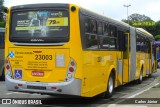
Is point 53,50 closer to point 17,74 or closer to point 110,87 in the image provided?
point 17,74

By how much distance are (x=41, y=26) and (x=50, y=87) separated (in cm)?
176

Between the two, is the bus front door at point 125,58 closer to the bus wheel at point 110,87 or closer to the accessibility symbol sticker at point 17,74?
the bus wheel at point 110,87

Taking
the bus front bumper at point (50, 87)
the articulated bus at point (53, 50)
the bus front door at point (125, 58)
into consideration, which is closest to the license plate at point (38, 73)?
the articulated bus at point (53, 50)

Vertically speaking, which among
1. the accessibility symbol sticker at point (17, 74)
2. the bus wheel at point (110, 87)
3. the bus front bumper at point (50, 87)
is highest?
the accessibility symbol sticker at point (17, 74)

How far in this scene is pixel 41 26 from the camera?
11.1 meters

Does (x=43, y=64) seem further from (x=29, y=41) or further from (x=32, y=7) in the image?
(x=32, y=7)

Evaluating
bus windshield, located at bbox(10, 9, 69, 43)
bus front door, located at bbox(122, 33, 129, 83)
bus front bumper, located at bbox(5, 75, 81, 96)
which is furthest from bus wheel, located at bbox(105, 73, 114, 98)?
bus windshield, located at bbox(10, 9, 69, 43)

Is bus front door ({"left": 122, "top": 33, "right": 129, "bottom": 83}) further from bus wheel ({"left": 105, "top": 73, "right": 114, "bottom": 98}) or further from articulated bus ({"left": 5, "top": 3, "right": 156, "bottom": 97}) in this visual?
articulated bus ({"left": 5, "top": 3, "right": 156, "bottom": 97})

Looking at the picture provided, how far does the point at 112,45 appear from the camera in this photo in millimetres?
14375

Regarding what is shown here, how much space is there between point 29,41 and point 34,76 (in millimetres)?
1015

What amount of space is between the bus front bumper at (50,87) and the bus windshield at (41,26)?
3.96 feet

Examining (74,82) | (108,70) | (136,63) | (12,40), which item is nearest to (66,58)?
(74,82)

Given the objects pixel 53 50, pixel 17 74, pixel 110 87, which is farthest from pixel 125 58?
pixel 17 74

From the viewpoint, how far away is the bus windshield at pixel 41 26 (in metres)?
11.0
